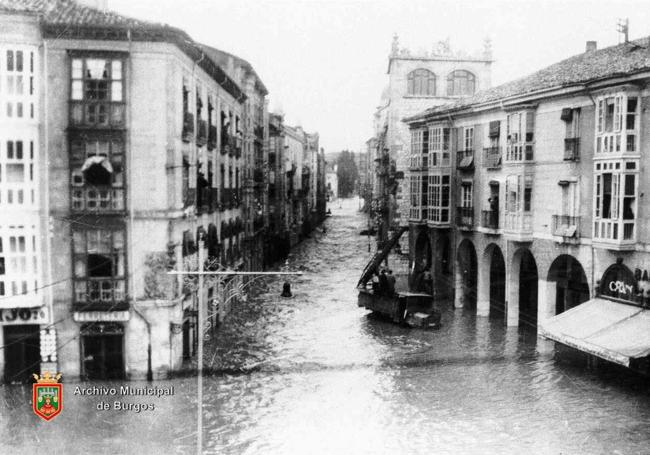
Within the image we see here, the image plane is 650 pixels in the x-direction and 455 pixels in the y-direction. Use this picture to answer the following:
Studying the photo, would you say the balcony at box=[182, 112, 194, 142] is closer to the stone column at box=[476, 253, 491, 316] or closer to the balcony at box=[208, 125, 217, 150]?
the balcony at box=[208, 125, 217, 150]

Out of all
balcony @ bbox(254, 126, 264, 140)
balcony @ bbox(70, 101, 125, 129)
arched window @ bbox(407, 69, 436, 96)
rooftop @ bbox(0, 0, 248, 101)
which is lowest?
balcony @ bbox(70, 101, 125, 129)

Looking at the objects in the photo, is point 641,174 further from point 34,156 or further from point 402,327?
point 34,156

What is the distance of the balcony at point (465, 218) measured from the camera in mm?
40906

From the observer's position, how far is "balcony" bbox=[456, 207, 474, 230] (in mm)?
40906

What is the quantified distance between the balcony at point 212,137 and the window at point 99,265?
30.1ft

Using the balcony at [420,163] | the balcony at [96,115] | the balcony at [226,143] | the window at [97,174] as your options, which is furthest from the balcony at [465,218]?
the balcony at [96,115]

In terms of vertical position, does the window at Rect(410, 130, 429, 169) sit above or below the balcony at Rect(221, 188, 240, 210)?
above

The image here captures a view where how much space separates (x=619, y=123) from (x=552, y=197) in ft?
19.7

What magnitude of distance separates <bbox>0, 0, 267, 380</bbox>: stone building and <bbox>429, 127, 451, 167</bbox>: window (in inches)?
861

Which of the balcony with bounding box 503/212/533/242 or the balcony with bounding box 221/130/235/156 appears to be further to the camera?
the balcony with bounding box 221/130/235/156

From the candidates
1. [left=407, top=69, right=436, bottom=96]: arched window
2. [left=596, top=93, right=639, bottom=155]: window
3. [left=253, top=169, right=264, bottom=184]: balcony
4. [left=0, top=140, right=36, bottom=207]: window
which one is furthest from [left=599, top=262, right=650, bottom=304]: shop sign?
[left=407, top=69, right=436, bottom=96]: arched window

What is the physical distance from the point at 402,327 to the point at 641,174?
15.2m

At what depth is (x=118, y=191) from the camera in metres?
25.0

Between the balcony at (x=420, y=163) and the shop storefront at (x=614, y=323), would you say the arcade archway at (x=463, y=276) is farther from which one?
the shop storefront at (x=614, y=323)
